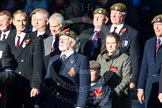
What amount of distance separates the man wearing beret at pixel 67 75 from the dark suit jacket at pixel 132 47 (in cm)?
100

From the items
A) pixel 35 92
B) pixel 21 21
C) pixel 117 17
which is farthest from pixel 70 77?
pixel 117 17

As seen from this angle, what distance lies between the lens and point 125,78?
29.3ft

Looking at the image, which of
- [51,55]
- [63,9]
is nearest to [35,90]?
[51,55]

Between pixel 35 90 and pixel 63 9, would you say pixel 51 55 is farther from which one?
pixel 63 9

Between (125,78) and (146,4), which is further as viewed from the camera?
(146,4)

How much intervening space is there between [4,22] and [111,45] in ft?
4.86

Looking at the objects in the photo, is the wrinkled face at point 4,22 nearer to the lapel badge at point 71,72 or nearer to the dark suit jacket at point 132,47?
the lapel badge at point 71,72

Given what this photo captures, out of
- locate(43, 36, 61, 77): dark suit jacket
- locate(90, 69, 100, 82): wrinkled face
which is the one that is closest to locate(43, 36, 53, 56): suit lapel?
locate(43, 36, 61, 77): dark suit jacket

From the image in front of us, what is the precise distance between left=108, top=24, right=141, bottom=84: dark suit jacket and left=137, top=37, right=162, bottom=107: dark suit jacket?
79mm

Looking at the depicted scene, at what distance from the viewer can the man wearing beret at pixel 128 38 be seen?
928cm

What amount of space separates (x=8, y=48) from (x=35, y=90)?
616 millimetres

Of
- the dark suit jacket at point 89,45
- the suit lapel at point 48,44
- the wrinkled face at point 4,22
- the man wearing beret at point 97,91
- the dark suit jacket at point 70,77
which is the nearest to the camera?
the dark suit jacket at point 70,77

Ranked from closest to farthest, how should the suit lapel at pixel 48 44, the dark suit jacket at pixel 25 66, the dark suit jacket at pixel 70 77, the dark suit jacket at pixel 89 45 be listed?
the dark suit jacket at pixel 70 77 → the dark suit jacket at pixel 25 66 → the suit lapel at pixel 48 44 → the dark suit jacket at pixel 89 45

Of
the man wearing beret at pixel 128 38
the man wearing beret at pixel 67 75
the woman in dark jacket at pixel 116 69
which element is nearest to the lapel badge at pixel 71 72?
the man wearing beret at pixel 67 75
